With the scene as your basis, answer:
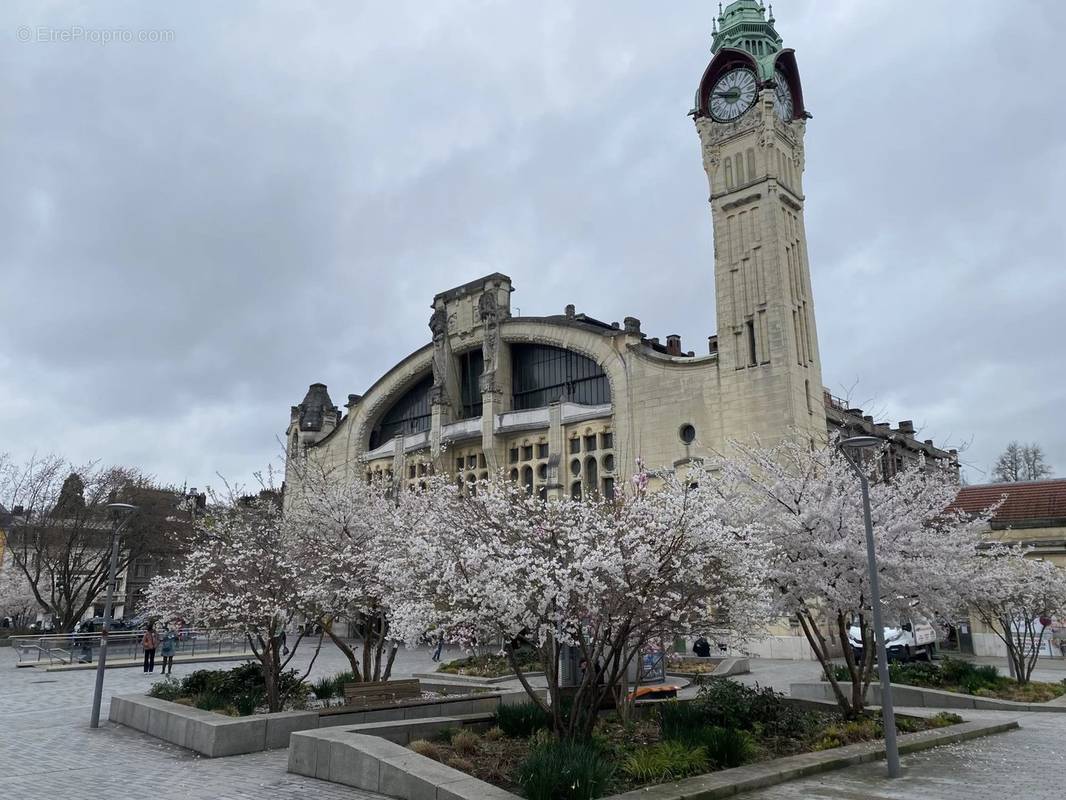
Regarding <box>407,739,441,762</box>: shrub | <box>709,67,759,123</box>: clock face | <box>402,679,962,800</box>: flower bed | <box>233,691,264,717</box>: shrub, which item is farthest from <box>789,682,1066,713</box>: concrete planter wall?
<box>709,67,759,123</box>: clock face

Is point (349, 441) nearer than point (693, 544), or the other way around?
point (693, 544)

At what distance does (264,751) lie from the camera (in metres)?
14.5

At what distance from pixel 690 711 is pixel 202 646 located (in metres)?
35.4

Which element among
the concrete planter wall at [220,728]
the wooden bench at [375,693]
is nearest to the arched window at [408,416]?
the wooden bench at [375,693]

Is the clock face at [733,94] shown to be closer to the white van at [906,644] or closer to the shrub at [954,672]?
the white van at [906,644]

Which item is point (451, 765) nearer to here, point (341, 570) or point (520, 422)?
point (341, 570)

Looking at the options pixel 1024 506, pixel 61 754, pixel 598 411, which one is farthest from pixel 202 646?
pixel 1024 506

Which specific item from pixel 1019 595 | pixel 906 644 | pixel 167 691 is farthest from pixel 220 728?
pixel 906 644

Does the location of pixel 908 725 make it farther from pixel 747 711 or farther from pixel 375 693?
pixel 375 693

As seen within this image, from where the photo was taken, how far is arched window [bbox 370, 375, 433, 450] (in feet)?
203

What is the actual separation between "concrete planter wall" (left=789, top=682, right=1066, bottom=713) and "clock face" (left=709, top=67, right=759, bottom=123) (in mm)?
34491

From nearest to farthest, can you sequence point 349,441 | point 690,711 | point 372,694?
point 690,711 → point 372,694 → point 349,441

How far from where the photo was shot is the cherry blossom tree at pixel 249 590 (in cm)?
1703

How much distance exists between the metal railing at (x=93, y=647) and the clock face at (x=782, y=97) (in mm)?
39618
